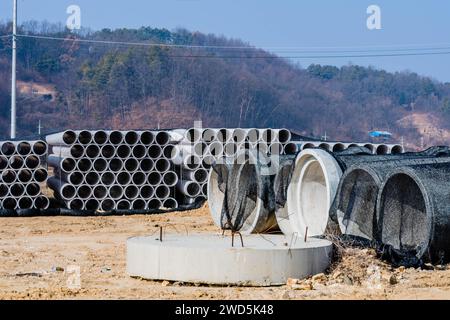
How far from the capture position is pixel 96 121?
6888cm

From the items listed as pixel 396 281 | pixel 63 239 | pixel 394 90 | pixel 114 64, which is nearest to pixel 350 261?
pixel 396 281

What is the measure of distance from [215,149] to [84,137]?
2849mm

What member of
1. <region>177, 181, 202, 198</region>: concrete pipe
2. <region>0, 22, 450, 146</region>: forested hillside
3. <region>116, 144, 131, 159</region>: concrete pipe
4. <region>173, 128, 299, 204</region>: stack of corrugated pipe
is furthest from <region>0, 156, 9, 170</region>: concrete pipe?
<region>0, 22, 450, 146</region>: forested hillside

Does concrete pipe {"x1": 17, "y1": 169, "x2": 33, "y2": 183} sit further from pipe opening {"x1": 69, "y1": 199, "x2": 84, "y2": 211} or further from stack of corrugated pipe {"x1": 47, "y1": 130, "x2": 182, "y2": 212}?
pipe opening {"x1": 69, "y1": 199, "x2": 84, "y2": 211}

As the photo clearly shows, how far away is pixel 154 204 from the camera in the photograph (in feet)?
65.2

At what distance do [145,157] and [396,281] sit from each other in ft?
36.9

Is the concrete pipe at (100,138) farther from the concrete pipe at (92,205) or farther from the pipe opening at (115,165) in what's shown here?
the concrete pipe at (92,205)

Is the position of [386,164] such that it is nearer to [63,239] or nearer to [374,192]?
[374,192]

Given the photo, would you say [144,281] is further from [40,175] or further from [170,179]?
[40,175]

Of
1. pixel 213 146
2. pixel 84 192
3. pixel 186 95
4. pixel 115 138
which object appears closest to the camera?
pixel 213 146

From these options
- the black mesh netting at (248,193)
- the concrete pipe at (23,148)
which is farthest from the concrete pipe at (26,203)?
the black mesh netting at (248,193)

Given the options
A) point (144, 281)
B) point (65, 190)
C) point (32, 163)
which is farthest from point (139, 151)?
point (144, 281)

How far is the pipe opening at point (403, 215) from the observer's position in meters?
11.5

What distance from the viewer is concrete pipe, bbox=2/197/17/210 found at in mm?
19484
